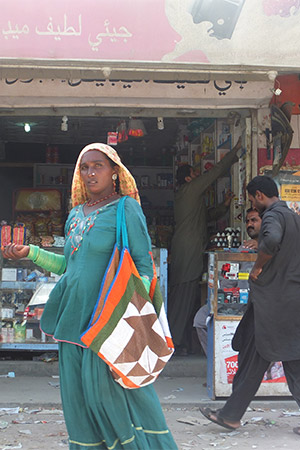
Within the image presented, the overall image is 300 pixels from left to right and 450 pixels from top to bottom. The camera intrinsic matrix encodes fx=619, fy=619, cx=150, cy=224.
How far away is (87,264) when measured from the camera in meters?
3.15

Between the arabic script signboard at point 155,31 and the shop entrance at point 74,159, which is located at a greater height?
the arabic script signboard at point 155,31

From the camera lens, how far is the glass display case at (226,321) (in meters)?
5.32

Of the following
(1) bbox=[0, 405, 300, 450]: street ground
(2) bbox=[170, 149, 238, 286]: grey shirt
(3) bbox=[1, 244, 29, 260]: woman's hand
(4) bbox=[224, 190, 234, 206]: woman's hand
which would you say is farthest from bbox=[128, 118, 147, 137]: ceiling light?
(3) bbox=[1, 244, 29, 260]: woman's hand

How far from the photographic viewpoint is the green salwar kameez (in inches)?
119

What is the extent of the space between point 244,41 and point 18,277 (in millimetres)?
3216

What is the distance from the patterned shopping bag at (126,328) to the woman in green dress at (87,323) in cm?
8

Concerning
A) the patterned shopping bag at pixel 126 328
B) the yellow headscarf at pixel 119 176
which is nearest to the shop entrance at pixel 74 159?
the yellow headscarf at pixel 119 176

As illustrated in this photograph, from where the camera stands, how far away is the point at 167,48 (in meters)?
4.91

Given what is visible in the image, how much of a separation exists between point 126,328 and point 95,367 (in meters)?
0.25

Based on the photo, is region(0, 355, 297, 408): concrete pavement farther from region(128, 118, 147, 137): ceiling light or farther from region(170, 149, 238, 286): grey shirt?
region(128, 118, 147, 137): ceiling light

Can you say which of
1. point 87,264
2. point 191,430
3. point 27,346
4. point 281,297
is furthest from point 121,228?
point 27,346

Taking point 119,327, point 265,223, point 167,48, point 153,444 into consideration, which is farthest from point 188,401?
point 167,48

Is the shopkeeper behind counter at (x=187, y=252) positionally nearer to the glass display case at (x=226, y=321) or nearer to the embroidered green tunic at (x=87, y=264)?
the glass display case at (x=226, y=321)

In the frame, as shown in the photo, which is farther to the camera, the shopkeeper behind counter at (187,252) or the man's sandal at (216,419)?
the shopkeeper behind counter at (187,252)
